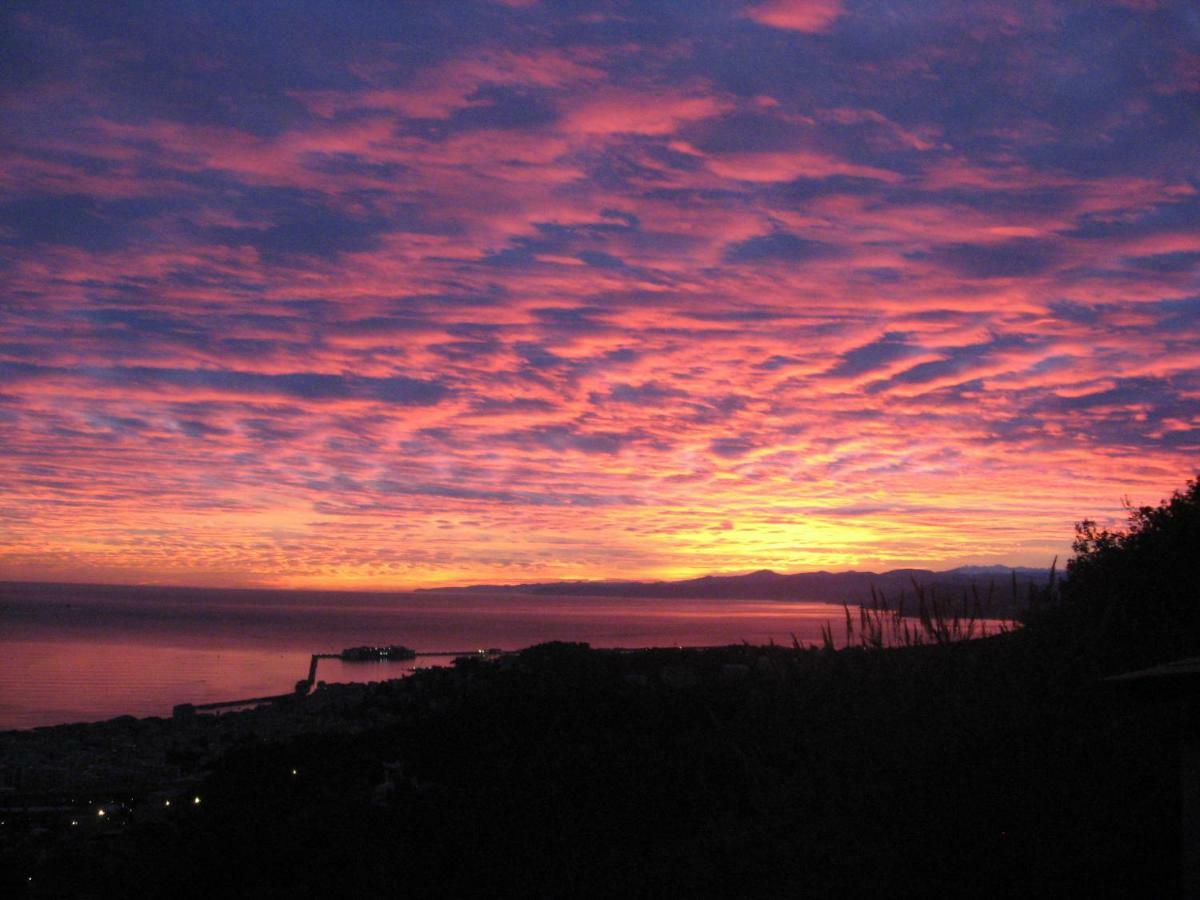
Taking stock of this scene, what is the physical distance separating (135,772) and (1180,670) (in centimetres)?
939

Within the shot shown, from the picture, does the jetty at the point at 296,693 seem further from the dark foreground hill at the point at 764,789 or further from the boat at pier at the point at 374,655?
the dark foreground hill at the point at 764,789

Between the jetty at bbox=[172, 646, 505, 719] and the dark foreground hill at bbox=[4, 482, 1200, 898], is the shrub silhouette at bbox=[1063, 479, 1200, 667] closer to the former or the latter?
the dark foreground hill at bbox=[4, 482, 1200, 898]

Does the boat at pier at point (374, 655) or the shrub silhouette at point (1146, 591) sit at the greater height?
the shrub silhouette at point (1146, 591)

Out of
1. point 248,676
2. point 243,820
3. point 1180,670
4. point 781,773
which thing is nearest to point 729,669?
point 781,773

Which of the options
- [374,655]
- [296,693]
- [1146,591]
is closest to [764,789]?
[1146,591]

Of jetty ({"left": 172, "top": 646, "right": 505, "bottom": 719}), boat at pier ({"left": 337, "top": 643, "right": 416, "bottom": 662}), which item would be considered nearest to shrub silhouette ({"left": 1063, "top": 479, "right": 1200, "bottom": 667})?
jetty ({"left": 172, "top": 646, "right": 505, "bottom": 719})

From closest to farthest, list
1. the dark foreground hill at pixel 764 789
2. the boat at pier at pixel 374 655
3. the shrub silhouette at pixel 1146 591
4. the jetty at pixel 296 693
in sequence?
the dark foreground hill at pixel 764 789
the shrub silhouette at pixel 1146 591
the jetty at pixel 296 693
the boat at pier at pixel 374 655

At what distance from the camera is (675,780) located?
8695 millimetres

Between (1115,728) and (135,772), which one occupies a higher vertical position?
(1115,728)

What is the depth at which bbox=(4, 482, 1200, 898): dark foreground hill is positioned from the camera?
646 cm

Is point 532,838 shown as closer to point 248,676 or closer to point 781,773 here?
point 781,773

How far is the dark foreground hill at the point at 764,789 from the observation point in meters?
6.46

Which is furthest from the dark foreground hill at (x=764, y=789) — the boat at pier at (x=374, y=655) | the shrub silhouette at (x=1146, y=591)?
the boat at pier at (x=374, y=655)

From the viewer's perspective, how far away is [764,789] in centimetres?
879
